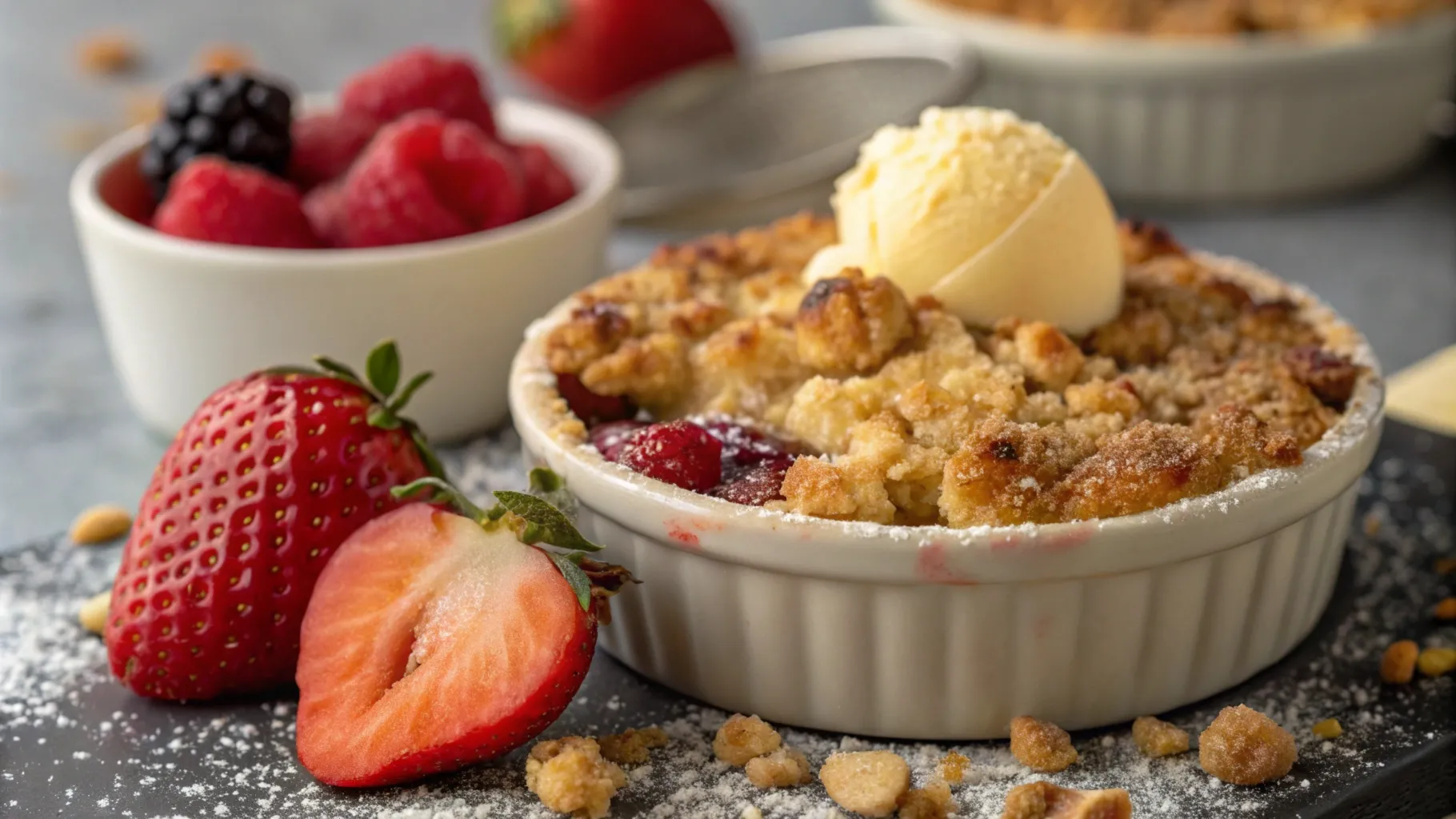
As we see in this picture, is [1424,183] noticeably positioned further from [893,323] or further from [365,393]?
[365,393]

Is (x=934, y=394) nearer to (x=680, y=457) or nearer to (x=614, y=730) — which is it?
(x=680, y=457)

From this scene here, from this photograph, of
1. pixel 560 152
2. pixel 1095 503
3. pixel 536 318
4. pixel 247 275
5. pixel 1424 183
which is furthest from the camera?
pixel 1424 183

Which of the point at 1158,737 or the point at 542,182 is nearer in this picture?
the point at 1158,737

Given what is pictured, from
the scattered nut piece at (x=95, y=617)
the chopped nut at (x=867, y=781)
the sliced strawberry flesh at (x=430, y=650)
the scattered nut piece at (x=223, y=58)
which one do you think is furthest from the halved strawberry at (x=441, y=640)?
the scattered nut piece at (x=223, y=58)

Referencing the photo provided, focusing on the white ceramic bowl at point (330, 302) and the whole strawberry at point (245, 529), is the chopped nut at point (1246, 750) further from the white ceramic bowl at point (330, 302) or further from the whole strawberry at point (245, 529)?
the white ceramic bowl at point (330, 302)

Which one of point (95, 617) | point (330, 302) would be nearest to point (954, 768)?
point (95, 617)

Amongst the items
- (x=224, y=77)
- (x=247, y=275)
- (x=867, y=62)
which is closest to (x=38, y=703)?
(x=247, y=275)

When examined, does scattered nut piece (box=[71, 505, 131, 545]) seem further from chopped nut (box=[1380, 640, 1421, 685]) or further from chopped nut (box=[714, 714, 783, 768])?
chopped nut (box=[1380, 640, 1421, 685])
